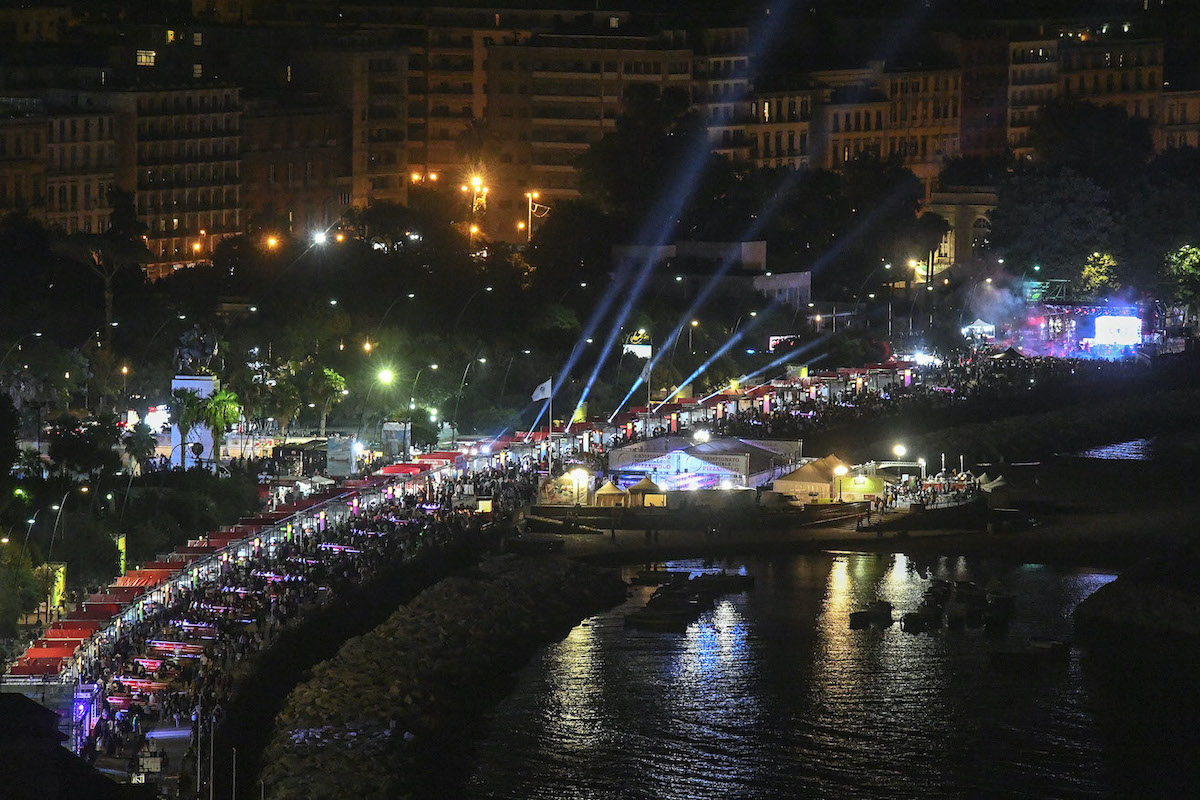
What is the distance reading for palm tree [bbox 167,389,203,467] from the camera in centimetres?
6688

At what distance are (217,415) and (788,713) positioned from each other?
1958 centimetres

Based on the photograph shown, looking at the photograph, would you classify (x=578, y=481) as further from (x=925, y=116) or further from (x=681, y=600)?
(x=925, y=116)

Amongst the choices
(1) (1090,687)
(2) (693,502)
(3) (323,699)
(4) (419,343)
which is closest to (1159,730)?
(1) (1090,687)

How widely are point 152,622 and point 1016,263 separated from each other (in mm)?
68141

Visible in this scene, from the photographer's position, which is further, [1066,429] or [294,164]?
[294,164]

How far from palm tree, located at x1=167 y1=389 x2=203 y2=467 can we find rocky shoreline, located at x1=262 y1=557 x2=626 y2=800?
8.14m

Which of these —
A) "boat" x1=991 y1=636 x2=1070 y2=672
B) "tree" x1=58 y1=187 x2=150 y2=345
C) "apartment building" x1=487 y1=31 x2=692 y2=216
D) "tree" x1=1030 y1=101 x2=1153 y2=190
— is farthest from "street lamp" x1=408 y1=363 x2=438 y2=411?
"tree" x1=1030 y1=101 x2=1153 y2=190

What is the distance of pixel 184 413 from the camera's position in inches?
2670

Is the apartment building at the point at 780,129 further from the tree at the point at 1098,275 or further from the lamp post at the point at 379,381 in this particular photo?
the lamp post at the point at 379,381

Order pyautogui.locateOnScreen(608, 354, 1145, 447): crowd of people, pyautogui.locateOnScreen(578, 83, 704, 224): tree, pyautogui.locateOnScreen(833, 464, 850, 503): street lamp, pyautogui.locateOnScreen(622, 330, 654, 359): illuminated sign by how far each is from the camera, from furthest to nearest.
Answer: pyautogui.locateOnScreen(578, 83, 704, 224): tree < pyautogui.locateOnScreen(622, 330, 654, 359): illuminated sign < pyautogui.locateOnScreen(608, 354, 1145, 447): crowd of people < pyautogui.locateOnScreen(833, 464, 850, 503): street lamp

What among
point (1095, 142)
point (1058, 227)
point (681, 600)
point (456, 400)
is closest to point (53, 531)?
point (681, 600)

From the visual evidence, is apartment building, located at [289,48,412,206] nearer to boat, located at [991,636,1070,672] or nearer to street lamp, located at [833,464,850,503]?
street lamp, located at [833,464,850,503]

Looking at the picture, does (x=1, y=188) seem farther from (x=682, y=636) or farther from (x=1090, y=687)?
(x=1090, y=687)

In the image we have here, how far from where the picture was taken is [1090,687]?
56.3 meters
